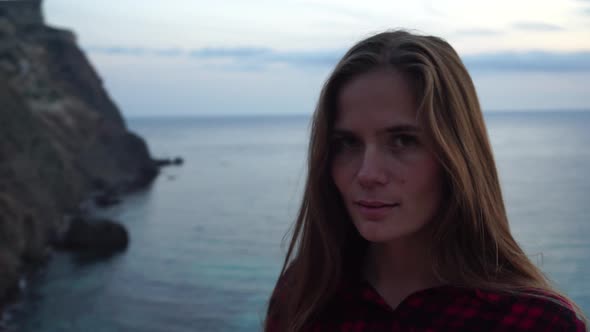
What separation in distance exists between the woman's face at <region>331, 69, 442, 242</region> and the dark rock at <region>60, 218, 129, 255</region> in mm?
26509

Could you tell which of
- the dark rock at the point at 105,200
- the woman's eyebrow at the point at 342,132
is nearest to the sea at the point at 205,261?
the dark rock at the point at 105,200

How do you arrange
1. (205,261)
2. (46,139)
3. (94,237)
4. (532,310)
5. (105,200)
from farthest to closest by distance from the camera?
(105,200), (46,139), (94,237), (205,261), (532,310)

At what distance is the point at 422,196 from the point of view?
2.22m

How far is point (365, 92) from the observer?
7.32 ft

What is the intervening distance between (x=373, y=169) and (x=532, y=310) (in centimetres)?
72

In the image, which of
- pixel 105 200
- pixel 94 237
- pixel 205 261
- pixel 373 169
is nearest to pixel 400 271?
pixel 373 169

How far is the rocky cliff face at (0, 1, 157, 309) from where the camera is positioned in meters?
22.2

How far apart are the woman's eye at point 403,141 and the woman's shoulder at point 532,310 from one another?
576 millimetres

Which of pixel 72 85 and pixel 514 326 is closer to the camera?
pixel 514 326

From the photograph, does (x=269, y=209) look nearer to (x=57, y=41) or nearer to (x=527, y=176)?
(x=527, y=176)

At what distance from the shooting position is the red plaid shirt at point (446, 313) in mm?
2031

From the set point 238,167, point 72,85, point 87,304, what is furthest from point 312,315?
point 238,167

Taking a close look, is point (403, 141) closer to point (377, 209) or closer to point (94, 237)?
point (377, 209)

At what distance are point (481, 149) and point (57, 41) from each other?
55.5m
